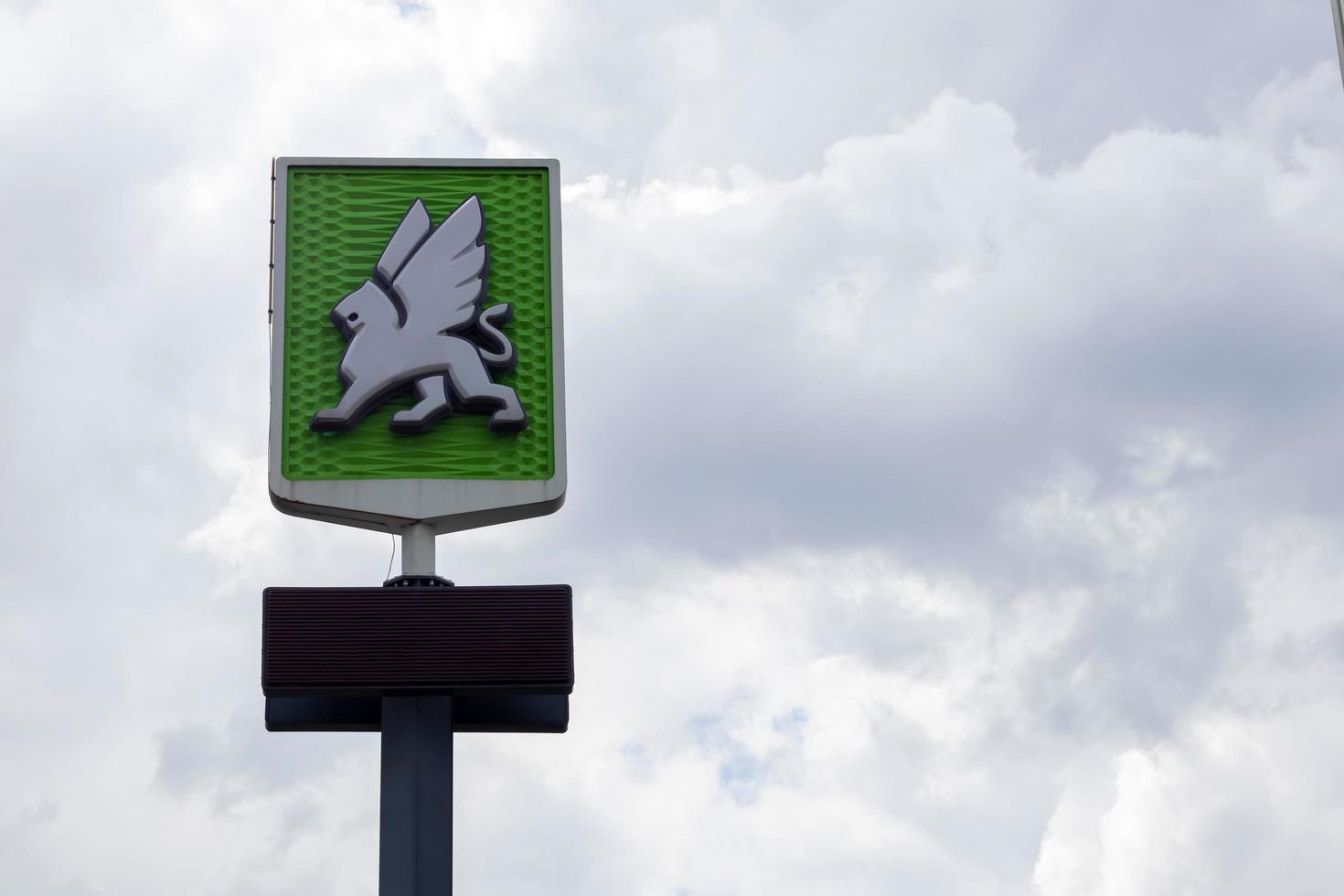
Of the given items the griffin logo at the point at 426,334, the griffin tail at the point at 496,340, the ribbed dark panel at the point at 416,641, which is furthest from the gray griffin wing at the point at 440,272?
the ribbed dark panel at the point at 416,641

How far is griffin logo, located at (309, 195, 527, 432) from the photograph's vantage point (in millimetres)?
25094

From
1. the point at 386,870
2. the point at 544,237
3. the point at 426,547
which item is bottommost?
the point at 386,870

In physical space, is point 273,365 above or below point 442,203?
below

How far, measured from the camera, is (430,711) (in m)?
24.0

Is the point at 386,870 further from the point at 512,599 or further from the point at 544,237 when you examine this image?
the point at 544,237

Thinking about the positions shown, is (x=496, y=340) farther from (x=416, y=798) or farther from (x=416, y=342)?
(x=416, y=798)

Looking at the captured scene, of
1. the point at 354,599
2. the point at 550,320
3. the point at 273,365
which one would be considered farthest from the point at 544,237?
the point at 354,599

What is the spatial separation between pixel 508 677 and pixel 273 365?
15.2 feet

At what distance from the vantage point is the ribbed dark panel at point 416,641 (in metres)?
23.2

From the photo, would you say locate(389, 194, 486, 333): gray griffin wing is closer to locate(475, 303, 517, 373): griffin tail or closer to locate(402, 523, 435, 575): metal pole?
locate(475, 303, 517, 373): griffin tail

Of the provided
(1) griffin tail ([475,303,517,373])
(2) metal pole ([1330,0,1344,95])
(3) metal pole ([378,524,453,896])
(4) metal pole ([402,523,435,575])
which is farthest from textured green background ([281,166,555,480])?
(2) metal pole ([1330,0,1344,95])

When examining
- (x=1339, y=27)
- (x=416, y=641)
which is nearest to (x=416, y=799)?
(x=416, y=641)

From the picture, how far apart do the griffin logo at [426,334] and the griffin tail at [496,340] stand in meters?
0.01

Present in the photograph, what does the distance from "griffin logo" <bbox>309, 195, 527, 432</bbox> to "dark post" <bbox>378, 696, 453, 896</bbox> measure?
10.4ft
